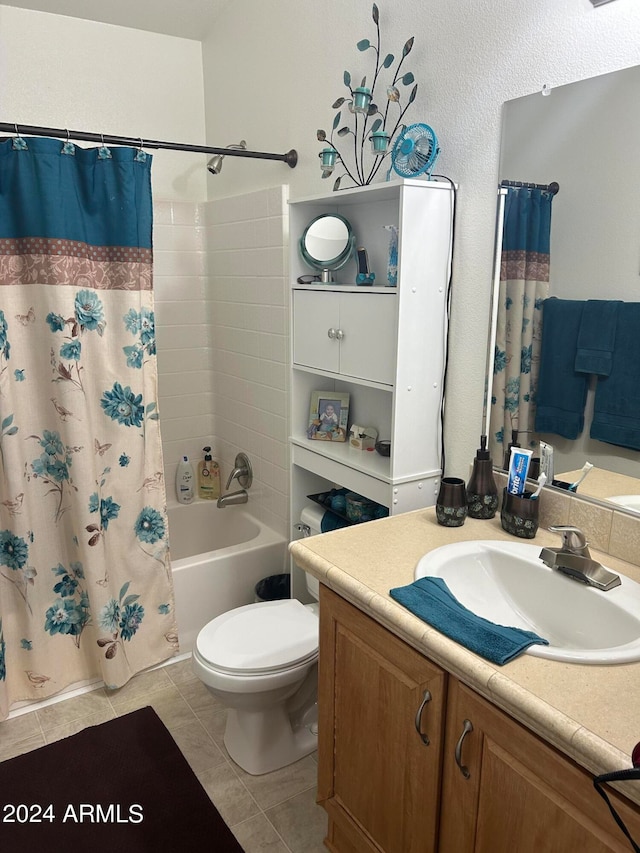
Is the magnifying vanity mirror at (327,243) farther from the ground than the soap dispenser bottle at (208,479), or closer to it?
farther from the ground

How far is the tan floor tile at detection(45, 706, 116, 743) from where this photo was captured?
2204 millimetres

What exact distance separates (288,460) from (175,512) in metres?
0.82

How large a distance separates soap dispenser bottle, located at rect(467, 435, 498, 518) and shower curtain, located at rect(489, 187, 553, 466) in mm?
76

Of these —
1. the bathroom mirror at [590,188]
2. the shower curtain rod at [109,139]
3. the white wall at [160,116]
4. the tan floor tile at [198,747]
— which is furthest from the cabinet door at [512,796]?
the white wall at [160,116]

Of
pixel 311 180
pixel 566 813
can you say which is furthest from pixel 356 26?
pixel 566 813

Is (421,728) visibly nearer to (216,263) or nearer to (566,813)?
(566,813)

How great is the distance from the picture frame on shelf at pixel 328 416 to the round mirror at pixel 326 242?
47 centimetres

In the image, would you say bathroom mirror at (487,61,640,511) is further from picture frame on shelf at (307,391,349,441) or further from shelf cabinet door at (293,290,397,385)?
picture frame on shelf at (307,391,349,441)

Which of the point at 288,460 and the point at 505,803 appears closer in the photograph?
the point at 505,803

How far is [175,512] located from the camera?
319 cm

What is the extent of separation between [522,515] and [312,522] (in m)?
0.95

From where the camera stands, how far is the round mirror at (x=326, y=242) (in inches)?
87.4

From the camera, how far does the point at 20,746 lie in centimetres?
215

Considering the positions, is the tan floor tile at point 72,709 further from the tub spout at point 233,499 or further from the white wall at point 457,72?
the white wall at point 457,72
